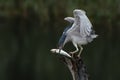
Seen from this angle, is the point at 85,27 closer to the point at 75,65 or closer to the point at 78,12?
the point at 78,12

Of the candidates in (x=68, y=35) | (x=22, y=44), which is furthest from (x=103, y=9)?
(x=68, y=35)

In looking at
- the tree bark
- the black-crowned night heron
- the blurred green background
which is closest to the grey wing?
the black-crowned night heron

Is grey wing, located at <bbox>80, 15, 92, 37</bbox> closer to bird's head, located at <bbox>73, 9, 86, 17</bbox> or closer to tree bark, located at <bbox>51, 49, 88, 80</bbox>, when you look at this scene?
bird's head, located at <bbox>73, 9, 86, 17</bbox>

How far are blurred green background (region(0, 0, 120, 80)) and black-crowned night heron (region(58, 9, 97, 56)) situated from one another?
27.2 feet

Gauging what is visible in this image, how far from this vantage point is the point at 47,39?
2205 cm

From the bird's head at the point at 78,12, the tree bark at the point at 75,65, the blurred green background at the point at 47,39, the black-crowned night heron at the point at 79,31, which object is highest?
the bird's head at the point at 78,12

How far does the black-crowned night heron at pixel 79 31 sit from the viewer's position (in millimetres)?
5629

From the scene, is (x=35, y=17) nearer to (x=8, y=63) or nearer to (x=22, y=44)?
(x=22, y=44)

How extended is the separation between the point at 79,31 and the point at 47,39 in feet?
53.6

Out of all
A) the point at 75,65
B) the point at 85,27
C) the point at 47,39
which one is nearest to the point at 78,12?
the point at 85,27

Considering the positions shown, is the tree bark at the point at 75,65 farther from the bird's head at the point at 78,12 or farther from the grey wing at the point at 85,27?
the bird's head at the point at 78,12

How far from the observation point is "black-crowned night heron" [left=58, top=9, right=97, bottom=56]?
5629 mm

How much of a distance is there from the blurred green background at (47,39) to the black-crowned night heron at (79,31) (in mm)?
8302

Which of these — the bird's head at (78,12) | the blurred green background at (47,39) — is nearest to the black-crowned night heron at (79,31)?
the bird's head at (78,12)
